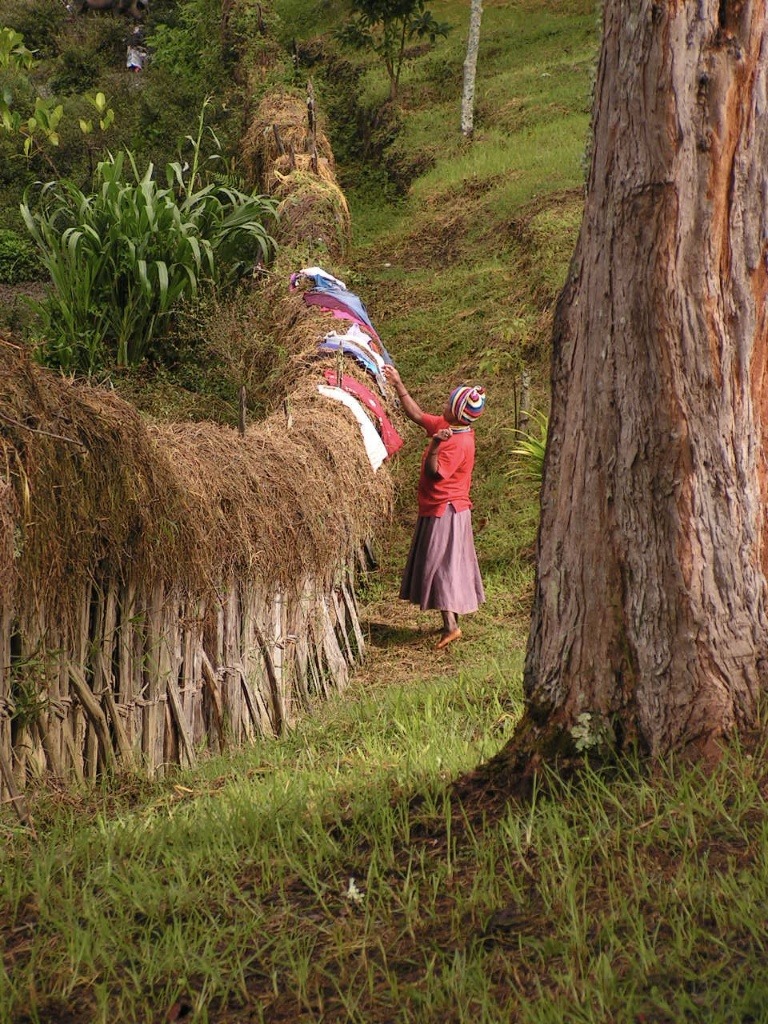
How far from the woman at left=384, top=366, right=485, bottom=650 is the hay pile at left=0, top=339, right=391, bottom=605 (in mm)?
1142

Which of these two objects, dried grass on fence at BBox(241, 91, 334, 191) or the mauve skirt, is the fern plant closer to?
the mauve skirt

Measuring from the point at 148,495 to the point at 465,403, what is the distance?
310 centimetres

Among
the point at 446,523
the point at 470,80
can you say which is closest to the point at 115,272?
the point at 446,523

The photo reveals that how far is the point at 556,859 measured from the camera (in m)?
2.92

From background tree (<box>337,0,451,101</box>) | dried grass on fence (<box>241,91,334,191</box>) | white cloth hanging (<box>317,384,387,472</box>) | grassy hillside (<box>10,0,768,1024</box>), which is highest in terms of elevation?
background tree (<box>337,0,451,101</box>)

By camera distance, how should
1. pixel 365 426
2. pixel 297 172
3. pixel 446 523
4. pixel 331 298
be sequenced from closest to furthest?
pixel 365 426 < pixel 446 523 < pixel 331 298 < pixel 297 172

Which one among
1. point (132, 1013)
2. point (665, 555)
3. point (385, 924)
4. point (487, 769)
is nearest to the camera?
point (132, 1013)

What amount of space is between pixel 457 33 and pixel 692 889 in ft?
82.7

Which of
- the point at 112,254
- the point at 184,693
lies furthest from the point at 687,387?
the point at 112,254

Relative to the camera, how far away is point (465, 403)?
7.30 m

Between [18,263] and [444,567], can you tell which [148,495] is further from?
[18,263]

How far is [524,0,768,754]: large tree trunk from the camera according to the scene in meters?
3.21

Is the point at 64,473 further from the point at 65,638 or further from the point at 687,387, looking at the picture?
the point at 687,387

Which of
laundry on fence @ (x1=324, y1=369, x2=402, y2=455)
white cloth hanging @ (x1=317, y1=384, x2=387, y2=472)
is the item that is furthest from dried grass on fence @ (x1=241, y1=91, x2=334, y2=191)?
white cloth hanging @ (x1=317, y1=384, x2=387, y2=472)
